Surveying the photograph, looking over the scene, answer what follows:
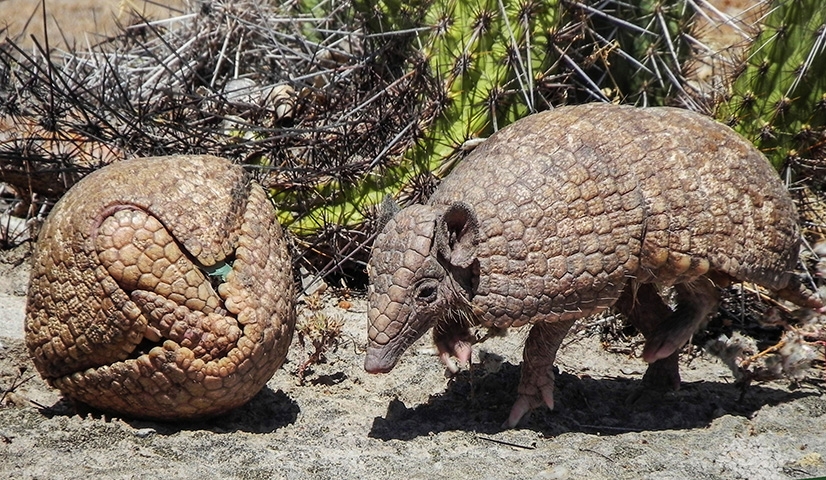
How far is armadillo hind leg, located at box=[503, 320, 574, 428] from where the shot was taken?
480 centimetres

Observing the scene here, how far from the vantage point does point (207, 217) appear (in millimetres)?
4414

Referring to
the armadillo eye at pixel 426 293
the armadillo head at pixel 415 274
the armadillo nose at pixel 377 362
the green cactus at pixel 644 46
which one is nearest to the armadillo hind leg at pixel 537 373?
the armadillo head at pixel 415 274

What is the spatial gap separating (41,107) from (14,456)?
10.4 ft

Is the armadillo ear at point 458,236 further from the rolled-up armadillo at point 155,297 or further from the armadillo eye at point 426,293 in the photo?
the rolled-up armadillo at point 155,297

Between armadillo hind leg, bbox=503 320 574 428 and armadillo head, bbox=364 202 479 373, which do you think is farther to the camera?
armadillo hind leg, bbox=503 320 574 428

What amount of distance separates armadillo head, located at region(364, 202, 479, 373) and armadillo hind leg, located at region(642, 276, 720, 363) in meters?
1.26

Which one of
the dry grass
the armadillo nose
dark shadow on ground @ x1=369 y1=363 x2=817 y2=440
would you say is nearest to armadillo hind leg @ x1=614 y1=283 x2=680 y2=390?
dark shadow on ground @ x1=369 y1=363 x2=817 y2=440

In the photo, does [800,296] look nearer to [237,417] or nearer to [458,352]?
[458,352]

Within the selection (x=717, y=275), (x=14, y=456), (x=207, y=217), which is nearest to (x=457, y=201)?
(x=207, y=217)

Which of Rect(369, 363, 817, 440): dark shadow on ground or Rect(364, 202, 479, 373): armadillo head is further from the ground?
Rect(364, 202, 479, 373): armadillo head

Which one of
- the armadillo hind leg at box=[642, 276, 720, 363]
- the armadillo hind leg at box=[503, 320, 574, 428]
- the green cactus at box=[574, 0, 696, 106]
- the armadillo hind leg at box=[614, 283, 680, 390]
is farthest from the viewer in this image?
the green cactus at box=[574, 0, 696, 106]

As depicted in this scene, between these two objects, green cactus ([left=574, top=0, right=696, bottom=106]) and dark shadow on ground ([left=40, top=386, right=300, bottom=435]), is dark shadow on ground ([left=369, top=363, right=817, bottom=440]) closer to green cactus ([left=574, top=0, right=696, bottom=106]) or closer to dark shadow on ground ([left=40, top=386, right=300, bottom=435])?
dark shadow on ground ([left=40, top=386, right=300, bottom=435])

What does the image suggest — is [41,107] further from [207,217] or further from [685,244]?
[685,244]

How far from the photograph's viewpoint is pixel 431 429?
4.89m
